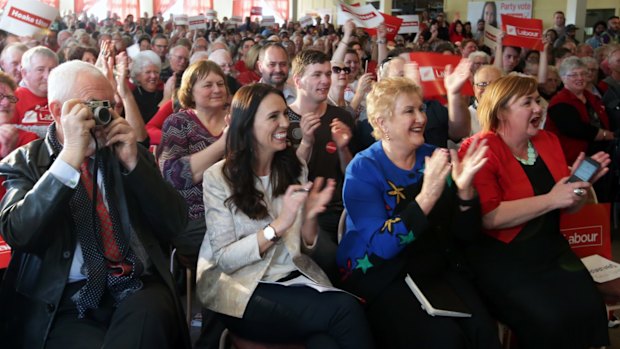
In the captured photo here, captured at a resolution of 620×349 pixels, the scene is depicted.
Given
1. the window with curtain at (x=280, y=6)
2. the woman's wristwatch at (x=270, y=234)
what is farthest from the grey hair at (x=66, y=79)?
the window with curtain at (x=280, y=6)

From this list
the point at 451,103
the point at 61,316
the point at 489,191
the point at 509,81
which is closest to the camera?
the point at 61,316

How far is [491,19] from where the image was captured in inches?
642

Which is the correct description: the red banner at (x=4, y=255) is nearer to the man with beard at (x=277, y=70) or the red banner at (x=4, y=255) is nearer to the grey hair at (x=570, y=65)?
the man with beard at (x=277, y=70)

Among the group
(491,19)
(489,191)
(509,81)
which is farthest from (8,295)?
(491,19)

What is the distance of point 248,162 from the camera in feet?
8.19

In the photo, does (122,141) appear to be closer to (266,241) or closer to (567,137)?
(266,241)

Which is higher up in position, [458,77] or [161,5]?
[161,5]

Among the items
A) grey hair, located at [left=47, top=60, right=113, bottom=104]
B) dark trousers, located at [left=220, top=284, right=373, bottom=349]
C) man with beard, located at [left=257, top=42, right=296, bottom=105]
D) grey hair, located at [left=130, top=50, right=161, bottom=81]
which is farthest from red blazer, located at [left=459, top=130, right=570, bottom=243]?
grey hair, located at [left=130, top=50, right=161, bottom=81]

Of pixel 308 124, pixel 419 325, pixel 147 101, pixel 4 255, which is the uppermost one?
pixel 308 124

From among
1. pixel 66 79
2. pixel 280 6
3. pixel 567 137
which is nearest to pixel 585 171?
pixel 66 79

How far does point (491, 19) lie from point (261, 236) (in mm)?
15339

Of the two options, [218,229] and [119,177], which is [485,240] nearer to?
[218,229]

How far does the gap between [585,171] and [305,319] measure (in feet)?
4.13

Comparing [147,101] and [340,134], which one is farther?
[147,101]
